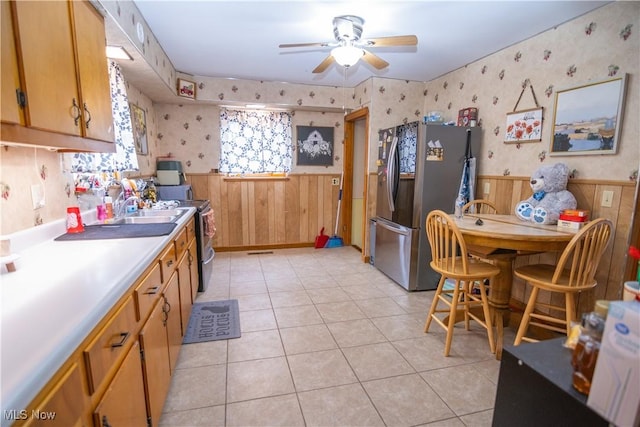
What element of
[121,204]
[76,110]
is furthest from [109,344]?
[121,204]

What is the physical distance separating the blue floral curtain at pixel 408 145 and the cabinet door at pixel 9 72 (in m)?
2.90

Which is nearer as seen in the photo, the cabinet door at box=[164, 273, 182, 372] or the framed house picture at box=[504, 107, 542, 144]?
the cabinet door at box=[164, 273, 182, 372]

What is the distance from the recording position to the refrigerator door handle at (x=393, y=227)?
3.33 metres

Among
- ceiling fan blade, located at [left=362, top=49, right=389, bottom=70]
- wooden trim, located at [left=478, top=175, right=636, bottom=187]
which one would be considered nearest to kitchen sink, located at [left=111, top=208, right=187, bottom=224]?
ceiling fan blade, located at [left=362, top=49, right=389, bottom=70]

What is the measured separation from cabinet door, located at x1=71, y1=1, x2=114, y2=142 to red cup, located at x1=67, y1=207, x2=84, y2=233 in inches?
18.9

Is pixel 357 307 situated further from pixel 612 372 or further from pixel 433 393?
pixel 612 372

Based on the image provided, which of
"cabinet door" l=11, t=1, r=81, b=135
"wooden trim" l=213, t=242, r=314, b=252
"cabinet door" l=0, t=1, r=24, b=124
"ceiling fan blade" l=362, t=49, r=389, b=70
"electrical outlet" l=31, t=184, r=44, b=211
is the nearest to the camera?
"cabinet door" l=0, t=1, r=24, b=124

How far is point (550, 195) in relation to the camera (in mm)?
2395

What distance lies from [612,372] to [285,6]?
2584 mm

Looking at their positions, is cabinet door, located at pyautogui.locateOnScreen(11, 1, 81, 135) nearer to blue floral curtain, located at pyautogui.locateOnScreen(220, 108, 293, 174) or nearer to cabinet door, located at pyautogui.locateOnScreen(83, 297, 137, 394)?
cabinet door, located at pyautogui.locateOnScreen(83, 297, 137, 394)

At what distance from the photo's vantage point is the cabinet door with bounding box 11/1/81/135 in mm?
1107

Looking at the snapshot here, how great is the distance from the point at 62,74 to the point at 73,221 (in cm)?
90

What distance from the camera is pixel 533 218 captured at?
2439mm

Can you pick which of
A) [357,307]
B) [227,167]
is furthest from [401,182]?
[227,167]
